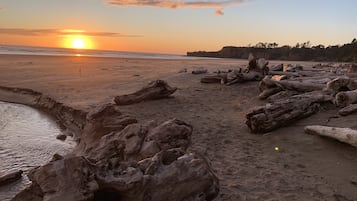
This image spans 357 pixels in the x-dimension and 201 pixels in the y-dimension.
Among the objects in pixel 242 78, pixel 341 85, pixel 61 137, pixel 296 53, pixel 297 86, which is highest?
pixel 341 85

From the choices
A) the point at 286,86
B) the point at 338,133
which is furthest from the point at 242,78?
the point at 338,133

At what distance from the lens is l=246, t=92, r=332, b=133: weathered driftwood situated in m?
6.96

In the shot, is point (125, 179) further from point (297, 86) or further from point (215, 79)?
point (215, 79)

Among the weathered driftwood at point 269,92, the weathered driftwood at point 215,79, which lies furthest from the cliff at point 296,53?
the weathered driftwood at point 269,92

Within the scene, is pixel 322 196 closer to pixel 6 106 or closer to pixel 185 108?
pixel 185 108

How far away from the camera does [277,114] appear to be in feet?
23.0

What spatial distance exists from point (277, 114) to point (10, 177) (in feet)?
17.2

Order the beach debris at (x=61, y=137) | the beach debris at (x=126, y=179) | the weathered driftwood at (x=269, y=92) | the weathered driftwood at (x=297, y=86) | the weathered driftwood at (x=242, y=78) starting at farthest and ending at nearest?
the weathered driftwood at (x=242, y=78) → the weathered driftwood at (x=269, y=92) → the weathered driftwood at (x=297, y=86) → the beach debris at (x=61, y=137) → the beach debris at (x=126, y=179)

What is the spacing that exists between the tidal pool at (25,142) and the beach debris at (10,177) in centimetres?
9

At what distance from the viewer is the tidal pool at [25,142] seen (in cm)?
676

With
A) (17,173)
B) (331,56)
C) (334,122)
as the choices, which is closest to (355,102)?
(334,122)

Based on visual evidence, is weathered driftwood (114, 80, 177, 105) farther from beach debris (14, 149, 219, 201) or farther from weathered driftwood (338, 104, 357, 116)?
beach debris (14, 149, 219, 201)

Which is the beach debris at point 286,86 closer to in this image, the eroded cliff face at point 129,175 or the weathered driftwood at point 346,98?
the weathered driftwood at point 346,98

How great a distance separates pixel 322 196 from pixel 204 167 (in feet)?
5.26
